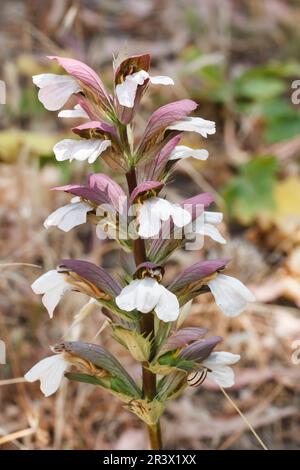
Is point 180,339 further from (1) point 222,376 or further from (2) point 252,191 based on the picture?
(2) point 252,191

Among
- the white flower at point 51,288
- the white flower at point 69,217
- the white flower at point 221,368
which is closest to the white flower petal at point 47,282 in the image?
the white flower at point 51,288

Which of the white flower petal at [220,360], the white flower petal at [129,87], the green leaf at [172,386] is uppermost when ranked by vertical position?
the white flower petal at [129,87]

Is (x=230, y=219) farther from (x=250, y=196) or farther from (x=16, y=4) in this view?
(x=16, y=4)

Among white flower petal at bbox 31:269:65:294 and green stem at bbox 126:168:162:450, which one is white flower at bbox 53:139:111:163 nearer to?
green stem at bbox 126:168:162:450

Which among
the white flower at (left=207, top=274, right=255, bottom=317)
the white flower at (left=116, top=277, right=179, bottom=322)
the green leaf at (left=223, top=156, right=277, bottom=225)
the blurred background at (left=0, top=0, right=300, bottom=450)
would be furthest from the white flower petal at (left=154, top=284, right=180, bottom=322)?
the green leaf at (left=223, top=156, right=277, bottom=225)

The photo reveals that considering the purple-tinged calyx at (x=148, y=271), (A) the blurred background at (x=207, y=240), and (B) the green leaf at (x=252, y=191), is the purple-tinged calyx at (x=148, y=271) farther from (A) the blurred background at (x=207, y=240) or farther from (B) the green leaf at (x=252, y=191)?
(B) the green leaf at (x=252, y=191)

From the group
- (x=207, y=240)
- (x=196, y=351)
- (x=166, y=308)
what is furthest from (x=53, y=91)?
(x=207, y=240)
